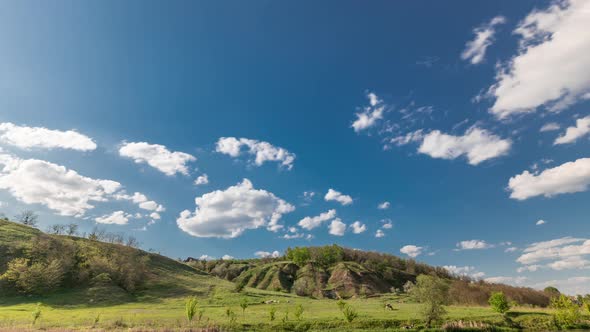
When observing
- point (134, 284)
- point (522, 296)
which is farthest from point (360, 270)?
point (134, 284)

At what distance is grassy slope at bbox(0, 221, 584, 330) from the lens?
55625mm

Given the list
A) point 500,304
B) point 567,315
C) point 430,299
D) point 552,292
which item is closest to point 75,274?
point 430,299

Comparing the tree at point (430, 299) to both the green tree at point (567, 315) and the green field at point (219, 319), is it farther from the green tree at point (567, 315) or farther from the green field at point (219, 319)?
the green tree at point (567, 315)

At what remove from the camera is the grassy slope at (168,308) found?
182 feet

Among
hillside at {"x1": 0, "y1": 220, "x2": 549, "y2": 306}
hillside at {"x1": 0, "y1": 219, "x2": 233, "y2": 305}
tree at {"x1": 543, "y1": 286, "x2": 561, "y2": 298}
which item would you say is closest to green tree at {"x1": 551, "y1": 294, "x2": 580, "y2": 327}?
hillside at {"x1": 0, "y1": 220, "x2": 549, "y2": 306}

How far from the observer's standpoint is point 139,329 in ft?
158

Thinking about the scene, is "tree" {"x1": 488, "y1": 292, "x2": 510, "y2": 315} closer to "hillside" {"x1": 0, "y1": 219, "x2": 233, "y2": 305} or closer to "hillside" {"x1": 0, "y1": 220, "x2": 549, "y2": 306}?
"hillside" {"x1": 0, "y1": 220, "x2": 549, "y2": 306}

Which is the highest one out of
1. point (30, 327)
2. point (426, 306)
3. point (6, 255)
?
point (6, 255)

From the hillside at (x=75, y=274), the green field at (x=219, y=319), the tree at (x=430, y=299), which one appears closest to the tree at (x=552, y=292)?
the green field at (x=219, y=319)

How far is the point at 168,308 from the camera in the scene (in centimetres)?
8100

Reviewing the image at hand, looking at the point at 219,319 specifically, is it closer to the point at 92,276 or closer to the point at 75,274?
the point at 92,276

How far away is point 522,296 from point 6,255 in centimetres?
16192

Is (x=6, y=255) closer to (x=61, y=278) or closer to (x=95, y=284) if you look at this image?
(x=61, y=278)

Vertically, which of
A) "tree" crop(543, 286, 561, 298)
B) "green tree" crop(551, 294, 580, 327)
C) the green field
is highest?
"tree" crop(543, 286, 561, 298)
